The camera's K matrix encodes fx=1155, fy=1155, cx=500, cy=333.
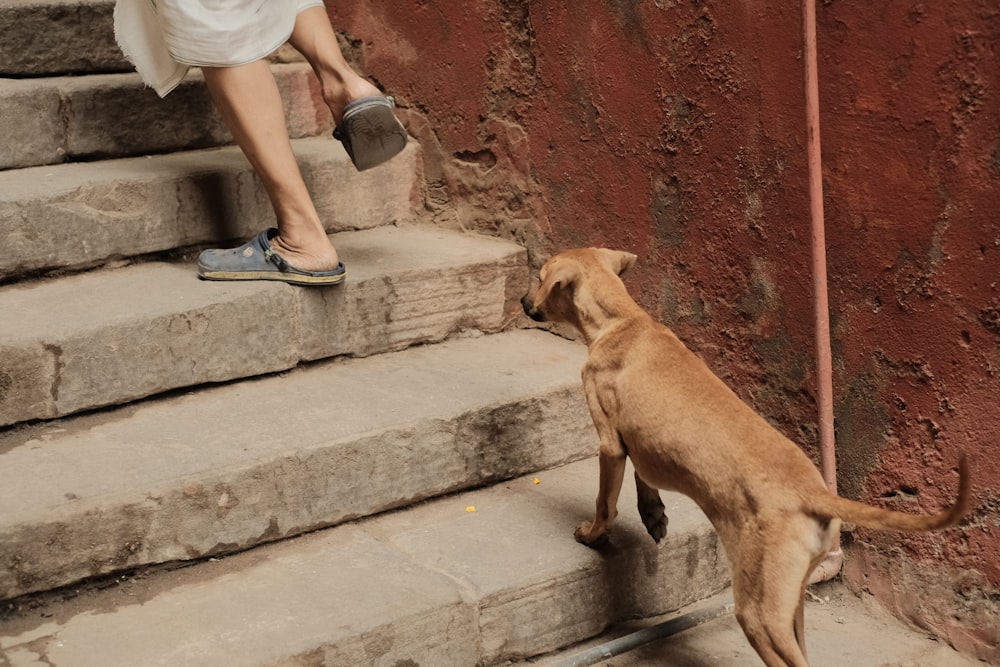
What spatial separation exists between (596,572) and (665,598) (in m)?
0.32

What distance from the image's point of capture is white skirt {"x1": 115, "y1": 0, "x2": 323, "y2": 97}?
3.62 meters

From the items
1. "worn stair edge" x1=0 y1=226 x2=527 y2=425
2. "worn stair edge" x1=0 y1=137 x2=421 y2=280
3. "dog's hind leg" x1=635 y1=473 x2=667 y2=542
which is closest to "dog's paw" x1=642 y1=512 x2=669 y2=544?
"dog's hind leg" x1=635 y1=473 x2=667 y2=542

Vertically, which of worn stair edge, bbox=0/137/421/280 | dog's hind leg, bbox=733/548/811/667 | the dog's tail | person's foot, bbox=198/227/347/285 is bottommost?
dog's hind leg, bbox=733/548/811/667

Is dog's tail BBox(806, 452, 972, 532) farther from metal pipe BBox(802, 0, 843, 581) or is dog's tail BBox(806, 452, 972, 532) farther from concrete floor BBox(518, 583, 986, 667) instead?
concrete floor BBox(518, 583, 986, 667)

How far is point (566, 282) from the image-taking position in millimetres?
3279

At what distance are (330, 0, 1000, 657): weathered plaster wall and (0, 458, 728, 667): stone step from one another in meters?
0.61

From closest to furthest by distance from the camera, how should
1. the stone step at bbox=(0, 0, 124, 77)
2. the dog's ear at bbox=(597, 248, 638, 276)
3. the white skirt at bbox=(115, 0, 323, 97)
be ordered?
the dog's ear at bbox=(597, 248, 638, 276) → the white skirt at bbox=(115, 0, 323, 97) → the stone step at bbox=(0, 0, 124, 77)

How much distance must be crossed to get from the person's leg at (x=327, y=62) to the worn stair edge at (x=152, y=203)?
0.48 m

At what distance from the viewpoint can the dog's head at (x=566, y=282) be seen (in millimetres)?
3279

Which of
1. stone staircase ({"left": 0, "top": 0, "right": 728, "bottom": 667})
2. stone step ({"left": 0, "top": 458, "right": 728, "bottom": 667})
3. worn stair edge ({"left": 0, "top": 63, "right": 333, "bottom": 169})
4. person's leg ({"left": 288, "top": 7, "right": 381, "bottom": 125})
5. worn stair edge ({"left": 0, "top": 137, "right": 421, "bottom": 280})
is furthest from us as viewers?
worn stair edge ({"left": 0, "top": 63, "right": 333, "bottom": 169})

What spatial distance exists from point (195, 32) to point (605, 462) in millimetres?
1850

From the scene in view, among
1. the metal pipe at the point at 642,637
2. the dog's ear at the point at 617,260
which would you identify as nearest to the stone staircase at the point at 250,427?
the metal pipe at the point at 642,637

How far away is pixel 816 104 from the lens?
3.33 meters

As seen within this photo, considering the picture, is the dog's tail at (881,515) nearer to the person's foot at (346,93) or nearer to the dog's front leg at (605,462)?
the dog's front leg at (605,462)
